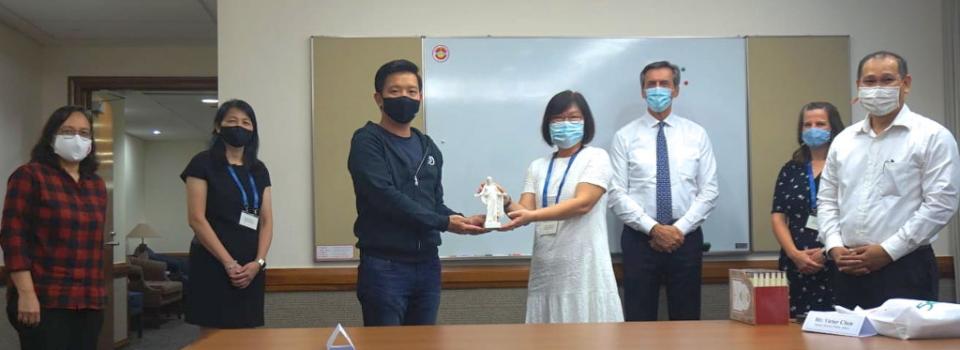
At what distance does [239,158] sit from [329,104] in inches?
35.2

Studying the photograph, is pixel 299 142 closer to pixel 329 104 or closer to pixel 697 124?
pixel 329 104

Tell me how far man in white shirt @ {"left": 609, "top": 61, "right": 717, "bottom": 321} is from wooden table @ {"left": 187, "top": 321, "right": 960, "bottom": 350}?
1540 millimetres

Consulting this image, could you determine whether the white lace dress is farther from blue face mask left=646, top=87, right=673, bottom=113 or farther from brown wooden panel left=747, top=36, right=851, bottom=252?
brown wooden panel left=747, top=36, right=851, bottom=252

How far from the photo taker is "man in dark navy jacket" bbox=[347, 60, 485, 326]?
104 inches

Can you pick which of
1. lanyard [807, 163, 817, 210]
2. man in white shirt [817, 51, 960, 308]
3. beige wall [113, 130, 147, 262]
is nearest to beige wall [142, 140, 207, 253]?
beige wall [113, 130, 147, 262]

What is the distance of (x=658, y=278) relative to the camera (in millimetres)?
3746

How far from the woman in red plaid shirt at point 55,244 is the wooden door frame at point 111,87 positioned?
287cm

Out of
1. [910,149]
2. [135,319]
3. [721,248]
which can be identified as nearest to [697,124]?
[721,248]

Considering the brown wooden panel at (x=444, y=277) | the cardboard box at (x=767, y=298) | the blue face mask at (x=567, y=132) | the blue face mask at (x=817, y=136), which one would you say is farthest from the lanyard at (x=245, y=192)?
the blue face mask at (x=817, y=136)

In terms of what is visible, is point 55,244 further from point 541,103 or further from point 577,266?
point 541,103

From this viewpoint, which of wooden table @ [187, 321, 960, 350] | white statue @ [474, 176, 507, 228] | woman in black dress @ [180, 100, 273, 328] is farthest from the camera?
woman in black dress @ [180, 100, 273, 328]

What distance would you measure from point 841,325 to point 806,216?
5.75 ft

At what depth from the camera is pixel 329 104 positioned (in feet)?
13.4

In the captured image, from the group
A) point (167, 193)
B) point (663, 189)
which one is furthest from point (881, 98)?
point (167, 193)
